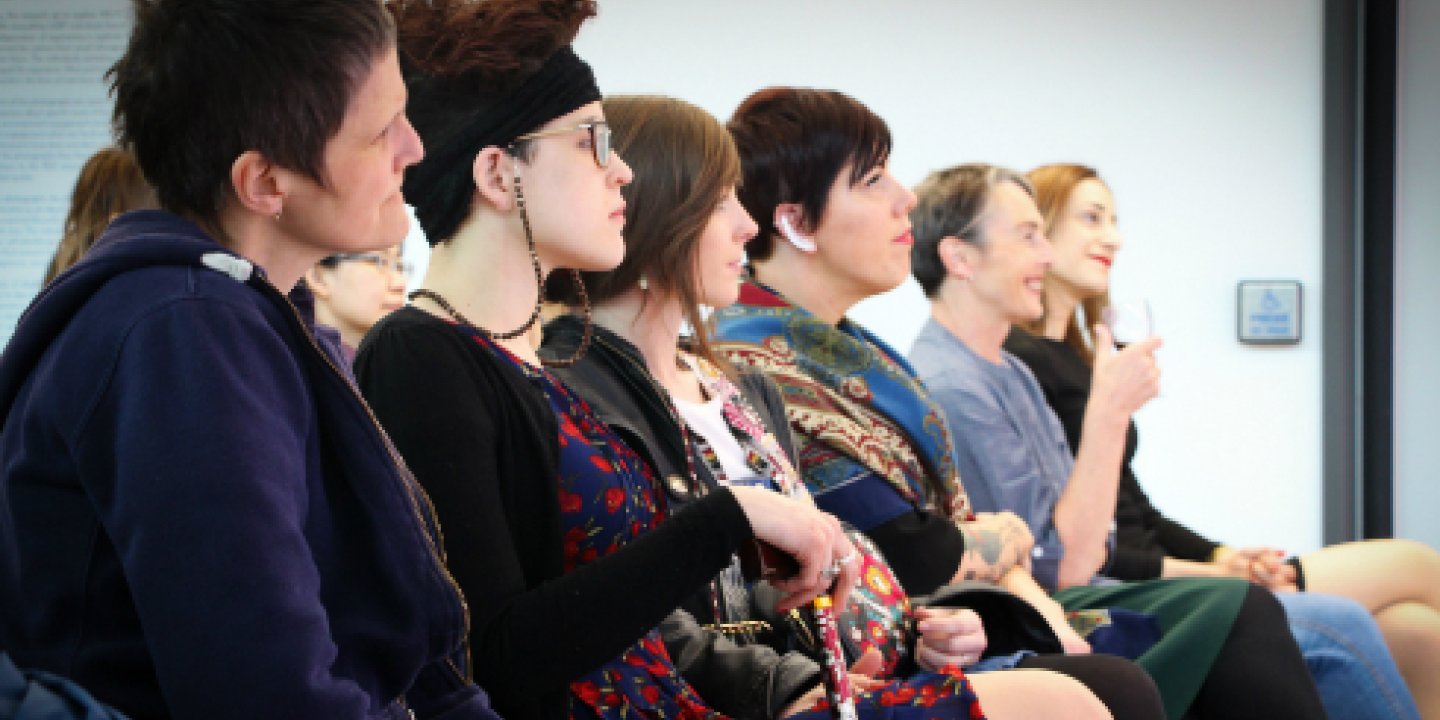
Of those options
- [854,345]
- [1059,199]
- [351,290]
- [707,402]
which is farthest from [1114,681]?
[351,290]

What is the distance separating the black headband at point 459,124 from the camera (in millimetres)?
1581

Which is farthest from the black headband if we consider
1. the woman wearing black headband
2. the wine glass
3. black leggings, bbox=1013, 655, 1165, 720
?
the wine glass

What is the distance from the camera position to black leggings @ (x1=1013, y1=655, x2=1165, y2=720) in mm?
1874

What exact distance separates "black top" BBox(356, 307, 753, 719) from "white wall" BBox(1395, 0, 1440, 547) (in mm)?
3962

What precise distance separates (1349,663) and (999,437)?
74cm

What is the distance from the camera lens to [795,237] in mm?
2479

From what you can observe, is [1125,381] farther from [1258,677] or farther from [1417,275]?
[1417,275]

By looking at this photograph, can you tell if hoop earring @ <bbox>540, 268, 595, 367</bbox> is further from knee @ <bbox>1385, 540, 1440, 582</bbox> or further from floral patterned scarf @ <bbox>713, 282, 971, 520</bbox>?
knee @ <bbox>1385, 540, 1440, 582</bbox>

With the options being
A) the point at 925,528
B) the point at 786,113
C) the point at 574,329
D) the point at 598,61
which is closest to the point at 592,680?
the point at 574,329

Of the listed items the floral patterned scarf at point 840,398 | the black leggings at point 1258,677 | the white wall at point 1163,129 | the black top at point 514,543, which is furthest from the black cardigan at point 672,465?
the white wall at point 1163,129

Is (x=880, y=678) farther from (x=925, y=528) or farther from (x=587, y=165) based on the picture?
(x=587, y=165)

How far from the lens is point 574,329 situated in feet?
5.84

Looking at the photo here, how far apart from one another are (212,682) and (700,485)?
2.69 feet

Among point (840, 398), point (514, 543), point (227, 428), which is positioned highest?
point (227, 428)
